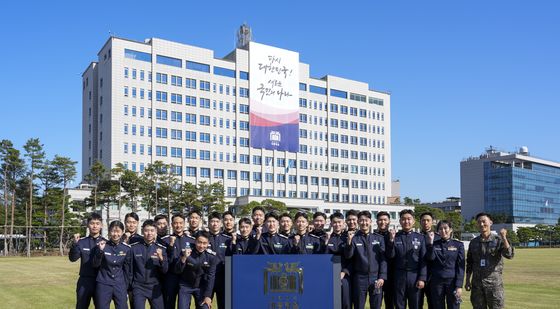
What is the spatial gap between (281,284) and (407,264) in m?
2.71

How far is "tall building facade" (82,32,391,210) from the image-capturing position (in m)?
75.2

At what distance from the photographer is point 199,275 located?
9.39 m

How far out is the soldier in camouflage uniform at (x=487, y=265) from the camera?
9.10m

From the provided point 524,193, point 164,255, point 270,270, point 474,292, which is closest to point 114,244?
point 164,255

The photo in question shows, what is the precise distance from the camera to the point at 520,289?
59.9ft

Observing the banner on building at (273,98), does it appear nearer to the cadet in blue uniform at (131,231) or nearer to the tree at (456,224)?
the tree at (456,224)

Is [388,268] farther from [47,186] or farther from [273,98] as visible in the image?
[273,98]

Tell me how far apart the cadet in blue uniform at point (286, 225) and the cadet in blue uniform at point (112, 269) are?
261 centimetres

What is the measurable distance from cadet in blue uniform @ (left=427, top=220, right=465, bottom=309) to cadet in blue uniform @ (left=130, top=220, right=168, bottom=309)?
4.55 metres

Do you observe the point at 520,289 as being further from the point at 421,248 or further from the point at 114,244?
the point at 114,244

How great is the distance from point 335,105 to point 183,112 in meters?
26.9

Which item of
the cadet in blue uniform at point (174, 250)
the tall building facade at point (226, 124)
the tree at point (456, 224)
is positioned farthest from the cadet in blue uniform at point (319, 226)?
the tree at point (456, 224)

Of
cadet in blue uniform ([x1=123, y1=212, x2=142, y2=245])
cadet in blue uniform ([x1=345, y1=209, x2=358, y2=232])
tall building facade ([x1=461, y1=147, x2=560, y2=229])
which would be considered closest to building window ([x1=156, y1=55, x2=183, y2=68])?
cadet in blue uniform ([x1=123, y1=212, x2=142, y2=245])

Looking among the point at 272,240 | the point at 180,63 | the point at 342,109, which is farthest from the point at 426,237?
the point at 342,109
